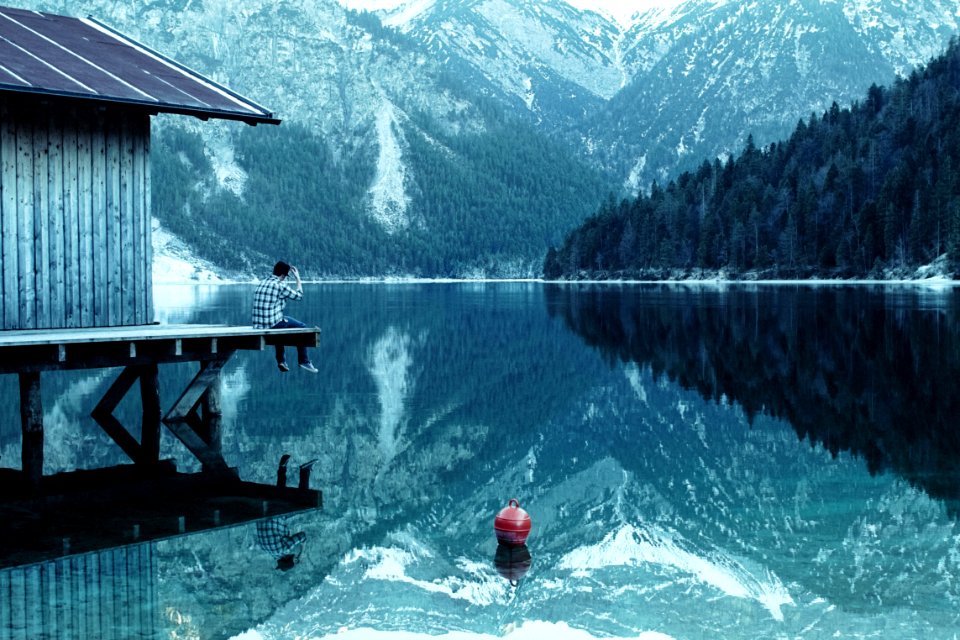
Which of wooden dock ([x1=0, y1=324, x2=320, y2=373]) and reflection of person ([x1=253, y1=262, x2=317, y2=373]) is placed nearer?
wooden dock ([x1=0, y1=324, x2=320, y2=373])

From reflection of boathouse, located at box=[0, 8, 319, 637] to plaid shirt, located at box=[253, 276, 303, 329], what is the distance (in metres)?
0.37

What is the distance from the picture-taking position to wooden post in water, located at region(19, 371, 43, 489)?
803 inches

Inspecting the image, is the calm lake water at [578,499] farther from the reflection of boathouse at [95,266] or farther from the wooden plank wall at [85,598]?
the reflection of boathouse at [95,266]

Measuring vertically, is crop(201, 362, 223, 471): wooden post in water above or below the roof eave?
below

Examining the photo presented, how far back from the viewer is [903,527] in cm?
1520

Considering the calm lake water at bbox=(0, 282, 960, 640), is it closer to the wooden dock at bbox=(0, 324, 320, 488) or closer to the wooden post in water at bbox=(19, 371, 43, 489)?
the wooden post in water at bbox=(19, 371, 43, 489)

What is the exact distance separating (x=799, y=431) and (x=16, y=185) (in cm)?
1611

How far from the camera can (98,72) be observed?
22.4 m

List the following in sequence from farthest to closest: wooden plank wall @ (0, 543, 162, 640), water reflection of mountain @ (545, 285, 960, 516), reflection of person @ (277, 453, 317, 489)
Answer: water reflection of mountain @ (545, 285, 960, 516), reflection of person @ (277, 453, 317, 489), wooden plank wall @ (0, 543, 162, 640)

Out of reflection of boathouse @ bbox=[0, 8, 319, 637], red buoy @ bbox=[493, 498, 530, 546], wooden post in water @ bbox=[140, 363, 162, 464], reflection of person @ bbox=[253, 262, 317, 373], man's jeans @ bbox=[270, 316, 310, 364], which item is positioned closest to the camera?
red buoy @ bbox=[493, 498, 530, 546]

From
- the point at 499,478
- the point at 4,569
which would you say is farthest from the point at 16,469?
the point at 499,478

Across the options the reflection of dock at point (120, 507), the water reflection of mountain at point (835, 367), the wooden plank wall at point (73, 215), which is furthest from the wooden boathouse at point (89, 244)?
the water reflection of mountain at point (835, 367)

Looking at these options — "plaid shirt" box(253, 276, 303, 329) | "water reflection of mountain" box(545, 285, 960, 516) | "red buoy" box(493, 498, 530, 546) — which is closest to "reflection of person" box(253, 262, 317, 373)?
"plaid shirt" box(253, 276, 303, 329)

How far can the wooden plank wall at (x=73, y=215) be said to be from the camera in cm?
2111
